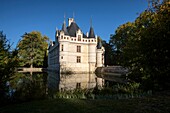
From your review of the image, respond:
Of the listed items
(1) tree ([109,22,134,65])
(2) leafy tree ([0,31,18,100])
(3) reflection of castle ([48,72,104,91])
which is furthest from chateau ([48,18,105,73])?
(2) leafy tree ([0,31,18,100])

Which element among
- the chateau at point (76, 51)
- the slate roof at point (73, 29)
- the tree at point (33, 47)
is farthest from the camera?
the tree at point (33, 47)

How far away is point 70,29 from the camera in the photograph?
3164 centimetres

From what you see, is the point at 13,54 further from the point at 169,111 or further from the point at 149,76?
the point at 169,111

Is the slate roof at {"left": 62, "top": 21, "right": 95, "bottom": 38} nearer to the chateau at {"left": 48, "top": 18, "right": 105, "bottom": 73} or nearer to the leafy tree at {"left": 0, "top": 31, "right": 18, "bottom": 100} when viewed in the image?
the chateau at {"left": 48, "top": 18, "right": 105, "bottom": 73}

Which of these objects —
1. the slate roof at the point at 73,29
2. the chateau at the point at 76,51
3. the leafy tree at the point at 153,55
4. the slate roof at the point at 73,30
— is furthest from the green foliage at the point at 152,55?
the slate roof at the point at 73,29

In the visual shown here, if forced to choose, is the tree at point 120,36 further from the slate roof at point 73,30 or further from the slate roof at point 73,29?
the slate roof at point 73,29

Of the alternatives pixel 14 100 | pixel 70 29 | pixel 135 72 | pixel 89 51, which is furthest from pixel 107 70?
pixel 135 72

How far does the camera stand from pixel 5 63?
554 centimetres

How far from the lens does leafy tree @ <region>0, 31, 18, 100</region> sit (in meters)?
5.50

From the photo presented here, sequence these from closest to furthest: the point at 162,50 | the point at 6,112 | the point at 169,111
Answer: the point at 162,50 → the point at 169,111 → the point at 6,112

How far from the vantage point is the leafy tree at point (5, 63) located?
5.50m

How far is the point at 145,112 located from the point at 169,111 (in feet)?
1.97

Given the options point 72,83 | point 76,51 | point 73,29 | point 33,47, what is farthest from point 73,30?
point 72,83

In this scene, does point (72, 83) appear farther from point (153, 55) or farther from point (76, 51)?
point (76, 51)
